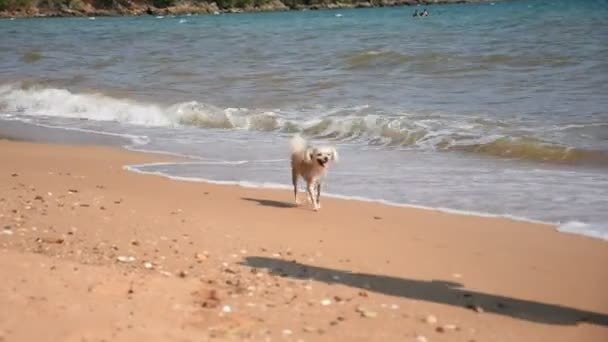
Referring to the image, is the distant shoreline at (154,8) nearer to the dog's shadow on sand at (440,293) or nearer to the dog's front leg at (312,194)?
the dog's front leg at (312,194)

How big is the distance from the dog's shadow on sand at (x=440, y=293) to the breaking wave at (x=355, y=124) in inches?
219

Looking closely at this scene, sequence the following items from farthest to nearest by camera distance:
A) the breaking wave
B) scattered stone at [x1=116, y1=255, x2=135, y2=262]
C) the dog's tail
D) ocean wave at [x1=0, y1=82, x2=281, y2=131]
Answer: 1. ocean wave at [x1=0, y1=82, x2=281, y2=131]
2. the breaking wave
3. the dog's tail
4. scattered stone at [x1=116, y1=255, x2=135, y2=262]

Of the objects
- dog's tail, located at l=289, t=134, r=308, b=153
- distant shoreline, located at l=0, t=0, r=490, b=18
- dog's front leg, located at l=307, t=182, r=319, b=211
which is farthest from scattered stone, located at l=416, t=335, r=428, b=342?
distant shoreline, located at l=0, t=0, r=490, b=18

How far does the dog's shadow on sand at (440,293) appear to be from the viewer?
190 inches

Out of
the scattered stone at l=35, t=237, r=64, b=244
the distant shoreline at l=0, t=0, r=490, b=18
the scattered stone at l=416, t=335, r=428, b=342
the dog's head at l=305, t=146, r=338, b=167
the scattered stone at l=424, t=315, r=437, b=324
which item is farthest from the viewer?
the distant shoreline at l=0, t=0, r=490, b=18

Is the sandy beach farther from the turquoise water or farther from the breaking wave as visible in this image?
the breaking wave

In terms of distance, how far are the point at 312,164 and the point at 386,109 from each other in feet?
21.4

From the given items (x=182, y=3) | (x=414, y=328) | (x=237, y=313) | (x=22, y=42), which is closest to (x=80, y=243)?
(x=237, y=313)

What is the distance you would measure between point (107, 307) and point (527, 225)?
386cm

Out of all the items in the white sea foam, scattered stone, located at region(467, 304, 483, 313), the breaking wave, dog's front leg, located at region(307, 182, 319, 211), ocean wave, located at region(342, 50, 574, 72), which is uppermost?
scattered stone, located at region(467, 304, 483, 313)

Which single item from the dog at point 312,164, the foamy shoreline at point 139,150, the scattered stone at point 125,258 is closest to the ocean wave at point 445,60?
the foamy shoreline at point 139,150

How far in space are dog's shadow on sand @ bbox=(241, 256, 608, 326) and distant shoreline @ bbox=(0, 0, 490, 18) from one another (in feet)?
295

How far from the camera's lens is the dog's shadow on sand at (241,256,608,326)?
4832 mm

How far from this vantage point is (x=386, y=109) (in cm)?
1453
